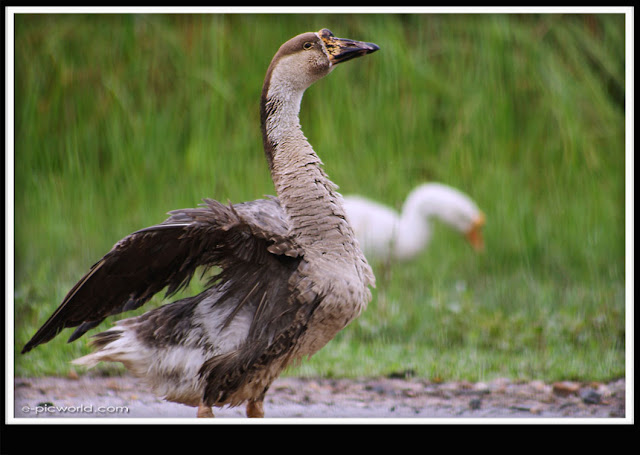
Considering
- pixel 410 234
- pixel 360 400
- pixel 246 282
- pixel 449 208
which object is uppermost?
pixel 449 208

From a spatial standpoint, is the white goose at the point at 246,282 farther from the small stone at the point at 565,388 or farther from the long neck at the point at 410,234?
the long neck at the point at 410,234

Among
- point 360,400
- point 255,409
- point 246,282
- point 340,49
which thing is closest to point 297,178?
point 246,282

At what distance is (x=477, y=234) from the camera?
15.7 ft

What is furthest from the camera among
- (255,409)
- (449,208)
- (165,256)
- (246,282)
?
(449,208)

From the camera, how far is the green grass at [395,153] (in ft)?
13.1

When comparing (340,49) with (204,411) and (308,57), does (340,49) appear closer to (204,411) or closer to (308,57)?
(308,57)

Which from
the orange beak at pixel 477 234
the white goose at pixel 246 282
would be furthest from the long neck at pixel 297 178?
the orange beak at pixel 477 234

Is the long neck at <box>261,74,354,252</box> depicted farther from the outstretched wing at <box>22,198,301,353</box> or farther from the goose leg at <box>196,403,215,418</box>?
the goose leg at <box>196,403,215,418</box>

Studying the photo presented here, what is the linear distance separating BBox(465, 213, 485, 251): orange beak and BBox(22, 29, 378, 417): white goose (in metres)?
1.72

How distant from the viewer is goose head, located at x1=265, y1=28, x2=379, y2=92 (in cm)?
321

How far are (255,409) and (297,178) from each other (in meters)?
1.02

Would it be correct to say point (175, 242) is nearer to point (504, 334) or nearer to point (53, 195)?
point (53, 195)

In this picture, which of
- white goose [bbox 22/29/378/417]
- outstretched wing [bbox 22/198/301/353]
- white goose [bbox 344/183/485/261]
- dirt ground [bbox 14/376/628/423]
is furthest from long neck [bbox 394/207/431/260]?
outstretched wing [bbox 22/198/301/353]

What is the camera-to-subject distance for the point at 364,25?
4055 mm
